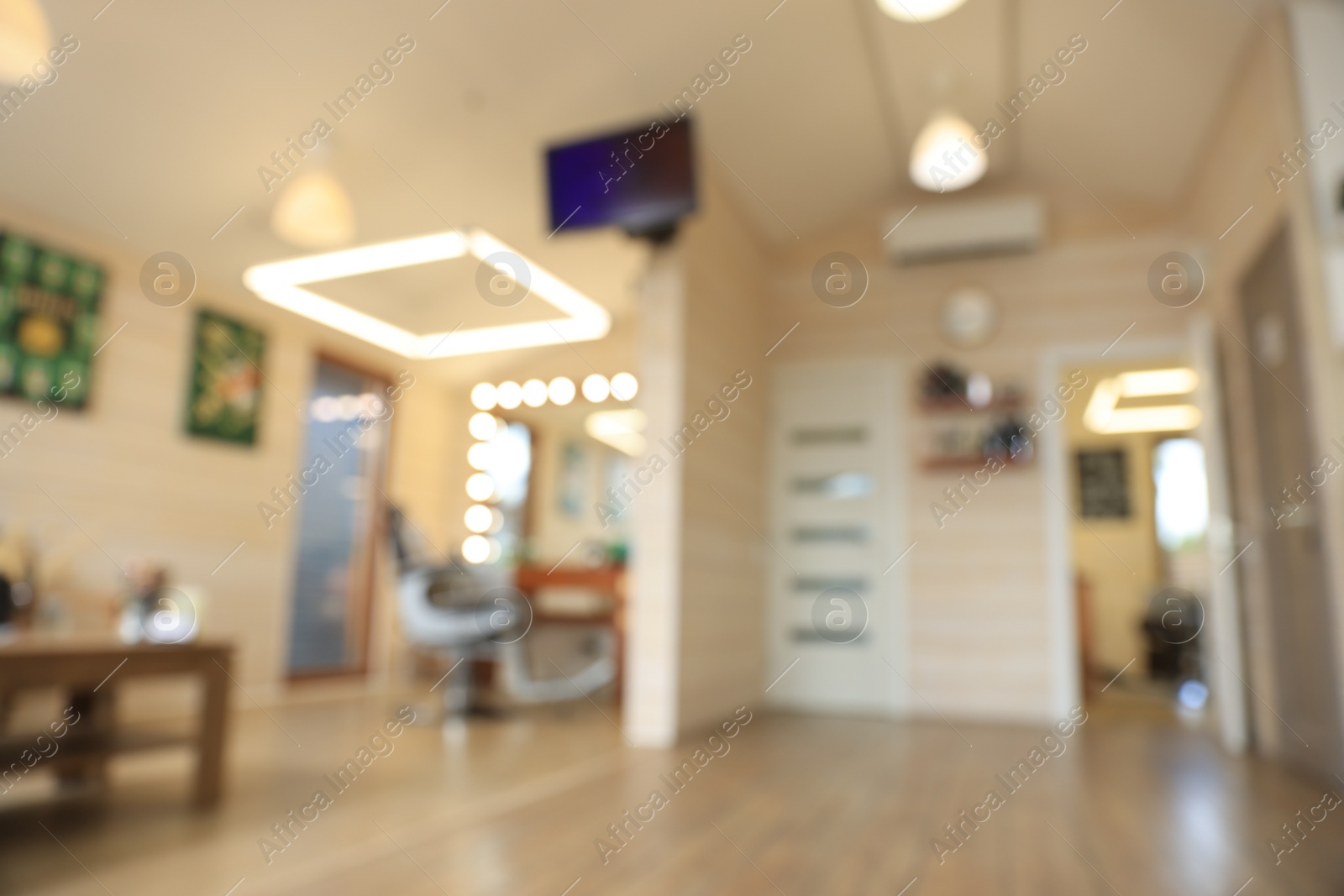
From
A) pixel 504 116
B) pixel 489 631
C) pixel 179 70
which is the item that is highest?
pixel 504 116

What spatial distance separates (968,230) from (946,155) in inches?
60.0

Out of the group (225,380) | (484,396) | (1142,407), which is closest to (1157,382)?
(1142,407)

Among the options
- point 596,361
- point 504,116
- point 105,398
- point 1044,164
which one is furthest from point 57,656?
point 1044,164

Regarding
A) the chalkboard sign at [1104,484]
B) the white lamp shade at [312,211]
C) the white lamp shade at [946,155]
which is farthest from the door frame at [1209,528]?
the white lamp shade at [312,211]

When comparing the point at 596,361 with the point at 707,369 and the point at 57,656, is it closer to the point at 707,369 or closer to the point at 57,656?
the point at 707,369

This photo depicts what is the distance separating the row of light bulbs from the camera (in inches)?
248

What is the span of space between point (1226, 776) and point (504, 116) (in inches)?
171

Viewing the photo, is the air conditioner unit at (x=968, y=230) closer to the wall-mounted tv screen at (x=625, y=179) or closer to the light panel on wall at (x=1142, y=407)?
the wall-mounted tv screen at (x=625, y=179)

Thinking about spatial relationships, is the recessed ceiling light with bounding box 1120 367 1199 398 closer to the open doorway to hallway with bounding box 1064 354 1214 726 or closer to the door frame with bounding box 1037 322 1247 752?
the open doorway to hallway with bounding box 1064 354 1214 726

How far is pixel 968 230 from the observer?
208 inches

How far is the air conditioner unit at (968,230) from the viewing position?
5.16 metres

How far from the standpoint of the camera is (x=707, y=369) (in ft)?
14.9

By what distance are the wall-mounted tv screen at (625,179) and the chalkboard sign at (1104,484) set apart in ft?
21.8

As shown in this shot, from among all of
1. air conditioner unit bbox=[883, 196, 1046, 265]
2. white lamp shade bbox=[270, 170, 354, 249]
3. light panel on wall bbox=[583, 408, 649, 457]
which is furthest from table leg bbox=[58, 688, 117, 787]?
air conditioner unit bbox=[883, 196, 1046, 265]
